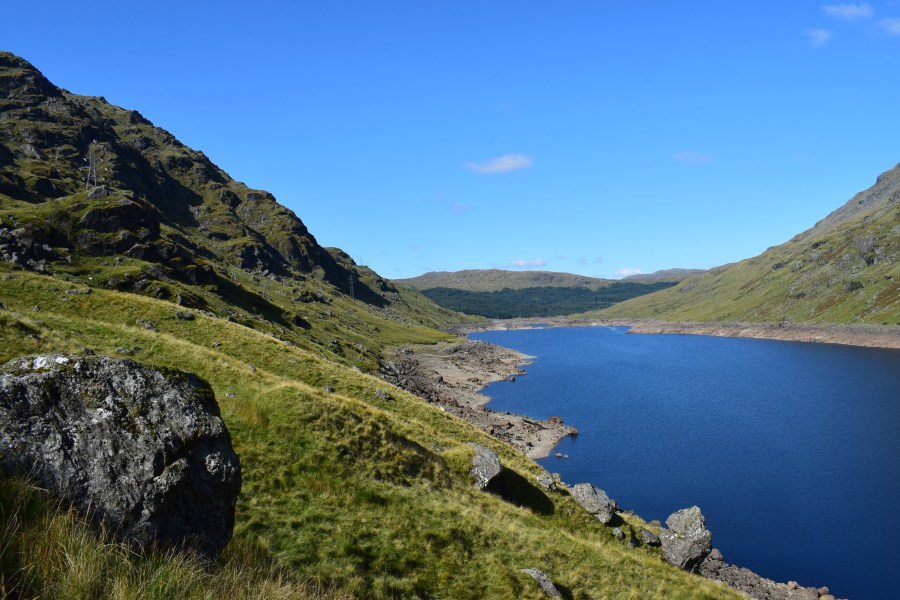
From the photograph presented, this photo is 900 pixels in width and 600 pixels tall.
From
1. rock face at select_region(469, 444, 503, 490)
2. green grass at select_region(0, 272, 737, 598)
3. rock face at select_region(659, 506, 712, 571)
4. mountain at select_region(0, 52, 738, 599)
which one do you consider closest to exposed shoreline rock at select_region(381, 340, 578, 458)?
mountain at select_region(0, 52, 738, 599)

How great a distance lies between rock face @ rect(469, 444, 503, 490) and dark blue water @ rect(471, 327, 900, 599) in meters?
32.7

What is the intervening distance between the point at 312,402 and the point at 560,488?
2175 cm

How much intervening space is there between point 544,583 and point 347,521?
815 centimetres

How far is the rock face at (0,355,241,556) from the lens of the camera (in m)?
8.86

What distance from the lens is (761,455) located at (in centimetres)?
7862

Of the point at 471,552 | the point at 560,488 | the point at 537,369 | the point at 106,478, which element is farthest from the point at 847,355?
the point at 106,478

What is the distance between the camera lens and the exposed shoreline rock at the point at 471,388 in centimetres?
8806

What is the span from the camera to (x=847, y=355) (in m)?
178

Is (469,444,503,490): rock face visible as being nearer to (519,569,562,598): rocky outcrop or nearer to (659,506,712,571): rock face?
(519,569,562,598): rocky outcrop

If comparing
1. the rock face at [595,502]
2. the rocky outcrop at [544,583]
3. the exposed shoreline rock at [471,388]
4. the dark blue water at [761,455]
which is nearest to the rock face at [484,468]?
the rock face at [595,502]

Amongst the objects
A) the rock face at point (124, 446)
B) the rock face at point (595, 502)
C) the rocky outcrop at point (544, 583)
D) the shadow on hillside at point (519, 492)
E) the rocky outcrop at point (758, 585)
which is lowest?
the rocky outcrop at point (758, 585)

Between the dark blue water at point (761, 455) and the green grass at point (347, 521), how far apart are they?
89.4 ft

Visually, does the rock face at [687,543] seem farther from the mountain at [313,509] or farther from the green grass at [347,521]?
the mountain at [313,509]

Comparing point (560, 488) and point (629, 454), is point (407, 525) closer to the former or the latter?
point (560, 488)
